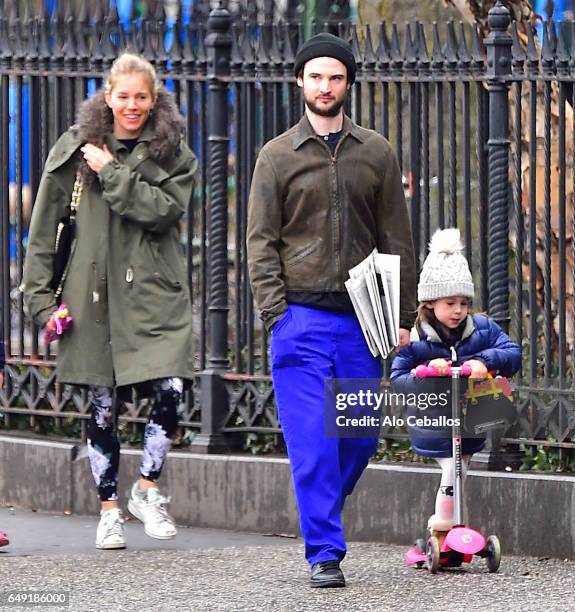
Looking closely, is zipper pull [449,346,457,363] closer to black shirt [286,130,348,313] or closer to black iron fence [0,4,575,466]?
black shirt [286,130,348,313]

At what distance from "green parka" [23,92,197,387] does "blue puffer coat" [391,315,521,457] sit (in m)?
0.99

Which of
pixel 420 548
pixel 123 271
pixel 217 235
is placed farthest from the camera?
pixel 217 235

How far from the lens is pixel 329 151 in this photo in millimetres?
7367

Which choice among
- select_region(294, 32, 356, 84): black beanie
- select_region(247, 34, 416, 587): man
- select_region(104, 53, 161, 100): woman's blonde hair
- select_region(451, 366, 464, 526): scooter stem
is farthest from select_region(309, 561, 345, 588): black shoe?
select_region(104, 53, 161, 100): woman's blonde hair

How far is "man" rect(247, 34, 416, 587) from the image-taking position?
7.27 meters

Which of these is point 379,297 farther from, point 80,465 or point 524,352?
point 80,465

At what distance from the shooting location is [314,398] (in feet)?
24.0

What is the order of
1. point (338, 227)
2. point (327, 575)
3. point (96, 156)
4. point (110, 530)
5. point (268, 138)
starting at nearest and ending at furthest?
point (327, 575) → point (338, 227) → point (96, 156) → point (110, 530) → point (268, 138)

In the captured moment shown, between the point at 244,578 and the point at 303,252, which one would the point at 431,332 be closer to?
the point at 303,252

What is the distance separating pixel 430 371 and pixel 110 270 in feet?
4.73

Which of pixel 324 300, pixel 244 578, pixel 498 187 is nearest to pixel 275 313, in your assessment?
pixel 324 300

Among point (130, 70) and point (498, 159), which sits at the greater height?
point (130, 70)

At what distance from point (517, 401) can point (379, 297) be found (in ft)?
4.71

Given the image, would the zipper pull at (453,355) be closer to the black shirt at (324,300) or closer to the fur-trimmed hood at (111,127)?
the black shirt at (324,300)
